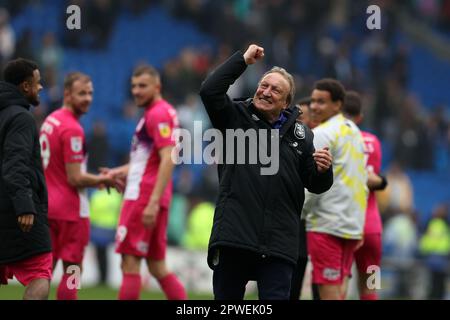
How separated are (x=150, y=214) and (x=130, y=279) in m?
0.68

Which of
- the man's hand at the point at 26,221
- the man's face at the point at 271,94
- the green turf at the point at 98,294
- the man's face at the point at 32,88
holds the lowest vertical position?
the green turf at the point at 98,294

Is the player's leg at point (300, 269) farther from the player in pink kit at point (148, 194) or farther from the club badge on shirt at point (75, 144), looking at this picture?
the club badge on shirt at point (75, 144)

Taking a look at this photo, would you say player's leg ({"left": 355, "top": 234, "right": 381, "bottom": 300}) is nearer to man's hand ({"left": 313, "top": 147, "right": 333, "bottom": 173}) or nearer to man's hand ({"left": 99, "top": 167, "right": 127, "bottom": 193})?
man's hand ({"left": 99, "top": 167, "right": 127, "bottom": 193})

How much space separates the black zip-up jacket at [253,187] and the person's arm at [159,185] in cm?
263

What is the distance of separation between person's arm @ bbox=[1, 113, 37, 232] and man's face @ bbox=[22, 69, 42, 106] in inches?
14.0

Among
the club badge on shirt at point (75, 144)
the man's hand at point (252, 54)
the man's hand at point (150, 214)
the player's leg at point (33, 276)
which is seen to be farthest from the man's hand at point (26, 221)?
the man's hand at point (150, 214)

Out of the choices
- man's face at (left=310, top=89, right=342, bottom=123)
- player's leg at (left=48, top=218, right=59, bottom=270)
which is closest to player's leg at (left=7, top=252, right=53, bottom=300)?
player's leg at (left=48, top=218, right=59, bottom=270)

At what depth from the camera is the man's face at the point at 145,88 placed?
1100cm

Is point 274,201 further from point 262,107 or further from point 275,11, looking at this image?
point 275,11

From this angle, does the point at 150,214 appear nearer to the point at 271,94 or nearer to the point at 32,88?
the point at 32,88

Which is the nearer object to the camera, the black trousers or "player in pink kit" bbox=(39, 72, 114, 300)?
the black trousers

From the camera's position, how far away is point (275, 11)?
84.9 ft

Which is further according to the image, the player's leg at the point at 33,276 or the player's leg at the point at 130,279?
the player's leg at the point at 130,279

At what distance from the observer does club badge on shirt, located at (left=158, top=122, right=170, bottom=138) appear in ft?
35.2
